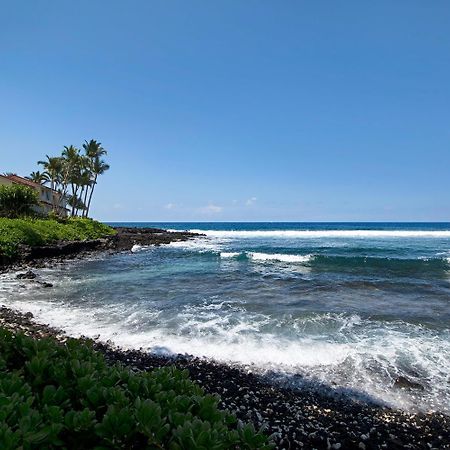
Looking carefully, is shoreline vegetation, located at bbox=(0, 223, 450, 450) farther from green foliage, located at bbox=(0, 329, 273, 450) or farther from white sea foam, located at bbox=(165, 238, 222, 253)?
white sea foam, located at bbox=(165, 238, 222, 253)

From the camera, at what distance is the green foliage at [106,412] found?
6.33ft

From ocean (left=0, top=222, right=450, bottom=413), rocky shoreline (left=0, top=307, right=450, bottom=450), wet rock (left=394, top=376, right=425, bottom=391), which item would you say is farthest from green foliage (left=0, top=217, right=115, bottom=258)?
wet rock (left=394, top=376, right=425, bottom=391)

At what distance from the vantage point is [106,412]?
7.19ft

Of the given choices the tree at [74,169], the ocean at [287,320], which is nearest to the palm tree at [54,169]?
the tree at [74,169]

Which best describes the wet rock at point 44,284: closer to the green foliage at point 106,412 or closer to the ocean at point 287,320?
the ocean at point 287,320

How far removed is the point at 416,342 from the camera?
9.22 m

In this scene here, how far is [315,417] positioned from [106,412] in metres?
4.38

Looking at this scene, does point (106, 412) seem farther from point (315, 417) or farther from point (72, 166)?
point (72, 166)

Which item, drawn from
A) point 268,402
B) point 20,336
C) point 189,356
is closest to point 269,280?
point 189,356

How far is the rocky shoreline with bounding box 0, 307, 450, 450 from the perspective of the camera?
4.88m

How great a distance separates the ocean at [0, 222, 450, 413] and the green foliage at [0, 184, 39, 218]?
738 inches

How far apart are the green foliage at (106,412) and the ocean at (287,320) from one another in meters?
5.00

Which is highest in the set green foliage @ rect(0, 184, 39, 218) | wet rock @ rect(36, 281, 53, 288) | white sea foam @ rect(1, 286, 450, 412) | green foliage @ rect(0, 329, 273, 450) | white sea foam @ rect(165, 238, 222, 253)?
green foliage @ rect(0, 184, 39, 218)

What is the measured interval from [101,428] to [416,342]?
31.5 feet
